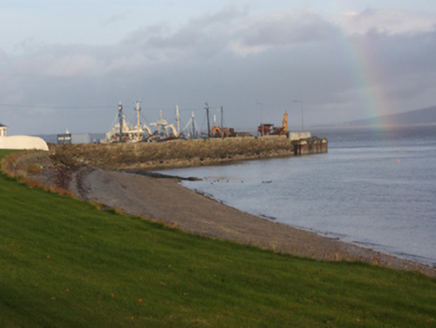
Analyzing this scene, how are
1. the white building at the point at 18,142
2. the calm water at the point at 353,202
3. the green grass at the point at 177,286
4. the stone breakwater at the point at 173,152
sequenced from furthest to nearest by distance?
the stone breakwater at the point at 173,152, the white building at the point at 18,142, the calm water at the point at 353,202, the green grass at the point at 177,286

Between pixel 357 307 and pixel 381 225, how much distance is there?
759 inches

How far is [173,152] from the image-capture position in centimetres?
8850

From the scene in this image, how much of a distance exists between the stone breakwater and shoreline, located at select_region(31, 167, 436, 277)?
68.5ft

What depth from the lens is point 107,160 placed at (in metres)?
79.5

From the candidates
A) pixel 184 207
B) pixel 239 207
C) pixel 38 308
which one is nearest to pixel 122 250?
pixel 38 308

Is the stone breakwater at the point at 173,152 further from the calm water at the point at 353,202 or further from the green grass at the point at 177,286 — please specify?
the green grass at the point at 177,286

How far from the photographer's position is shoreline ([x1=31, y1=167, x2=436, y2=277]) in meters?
18.2

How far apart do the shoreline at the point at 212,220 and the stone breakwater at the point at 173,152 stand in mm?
20864

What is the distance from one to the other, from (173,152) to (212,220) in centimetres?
6276

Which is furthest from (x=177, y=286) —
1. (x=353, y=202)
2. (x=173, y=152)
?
(x=173, y=152)

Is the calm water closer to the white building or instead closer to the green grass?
the green grass

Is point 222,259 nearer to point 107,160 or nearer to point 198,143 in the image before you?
point 107,160

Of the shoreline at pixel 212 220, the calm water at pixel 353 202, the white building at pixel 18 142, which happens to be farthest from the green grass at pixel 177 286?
the white building at pixel 18 142

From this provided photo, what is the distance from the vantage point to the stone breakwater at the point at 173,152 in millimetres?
78938
